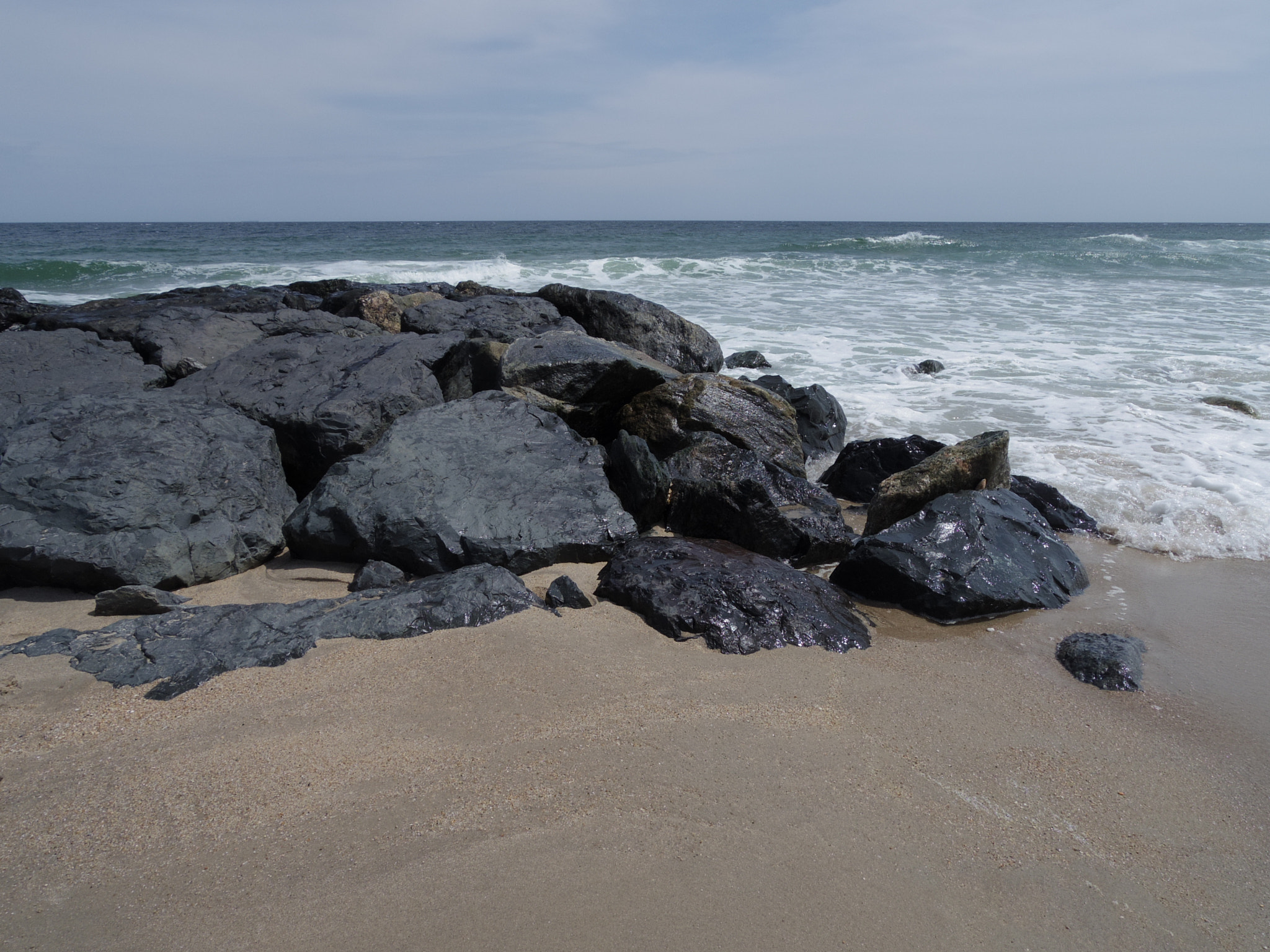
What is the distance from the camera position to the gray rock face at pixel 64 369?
4754 millimetres

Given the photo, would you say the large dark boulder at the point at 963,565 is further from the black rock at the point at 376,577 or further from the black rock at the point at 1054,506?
the black rock at the point at 376,577

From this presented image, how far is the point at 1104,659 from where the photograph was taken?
293cm

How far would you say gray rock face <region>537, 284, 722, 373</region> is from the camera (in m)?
7.34

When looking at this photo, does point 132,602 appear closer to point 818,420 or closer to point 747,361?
point 818,420

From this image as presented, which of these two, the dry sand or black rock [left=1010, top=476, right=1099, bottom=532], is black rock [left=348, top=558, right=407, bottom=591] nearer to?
the dry sand

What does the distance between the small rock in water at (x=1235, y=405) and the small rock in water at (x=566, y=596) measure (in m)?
6.24

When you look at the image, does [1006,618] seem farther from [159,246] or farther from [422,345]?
[159,246]

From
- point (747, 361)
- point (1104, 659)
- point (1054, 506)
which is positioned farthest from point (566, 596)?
point (747, 361)

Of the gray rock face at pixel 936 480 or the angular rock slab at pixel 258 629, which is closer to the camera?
the angular rock slab at pixel 258 629

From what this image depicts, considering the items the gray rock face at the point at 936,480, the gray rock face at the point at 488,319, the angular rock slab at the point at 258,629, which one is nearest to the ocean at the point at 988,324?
the gray rock face at the point at 936,480

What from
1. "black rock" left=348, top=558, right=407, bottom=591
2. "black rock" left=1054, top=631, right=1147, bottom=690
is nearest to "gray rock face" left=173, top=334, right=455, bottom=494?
"black rock" left=348, top=558, right=407, bottom=591

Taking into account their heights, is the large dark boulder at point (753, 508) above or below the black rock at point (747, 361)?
below

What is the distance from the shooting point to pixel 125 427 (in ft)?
12.1

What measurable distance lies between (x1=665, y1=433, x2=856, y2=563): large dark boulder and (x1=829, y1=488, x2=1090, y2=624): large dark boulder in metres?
0.29
